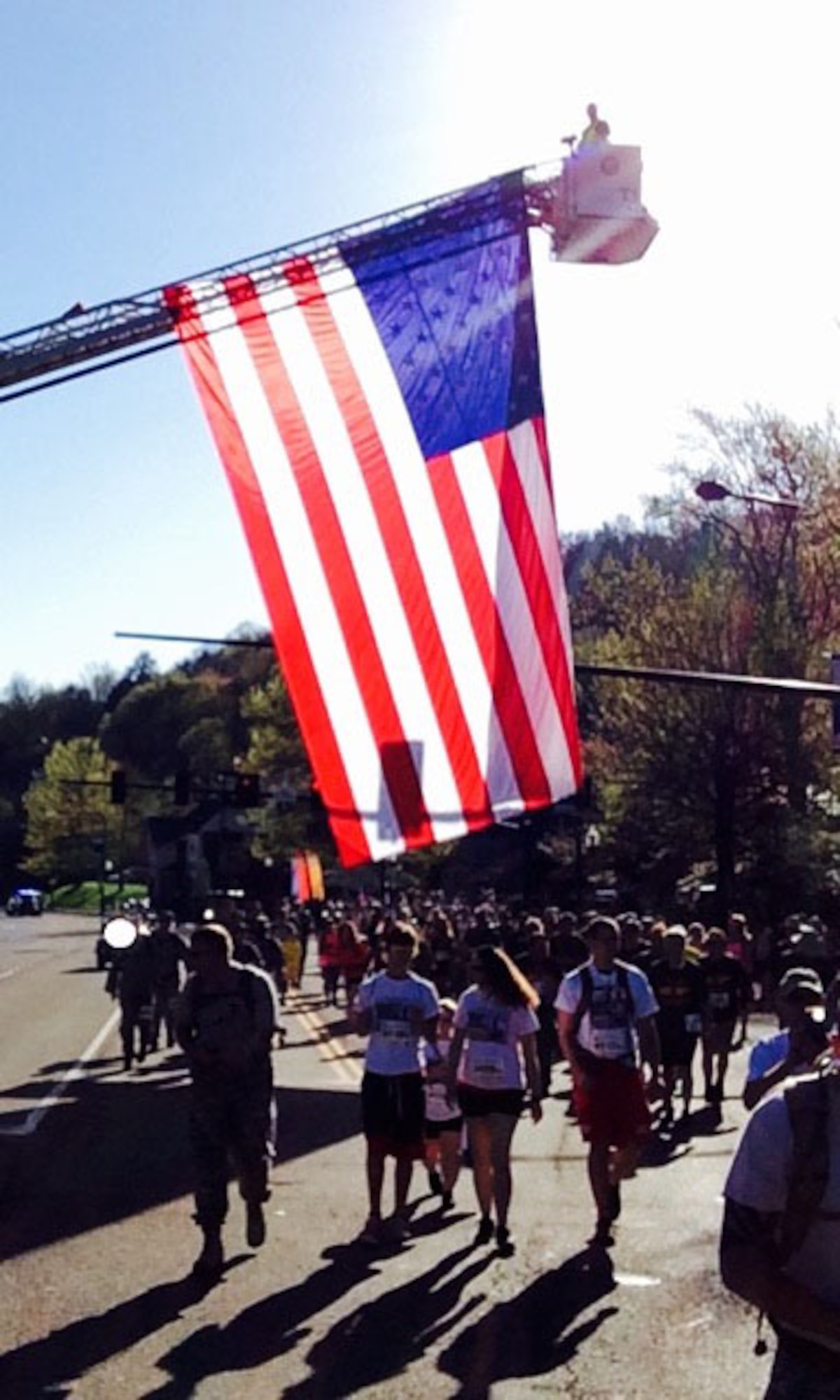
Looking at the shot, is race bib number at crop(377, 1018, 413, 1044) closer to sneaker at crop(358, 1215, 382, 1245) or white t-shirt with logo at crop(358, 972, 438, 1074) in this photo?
white t-shirt with logo at crop(358, 972, 438, 1074)

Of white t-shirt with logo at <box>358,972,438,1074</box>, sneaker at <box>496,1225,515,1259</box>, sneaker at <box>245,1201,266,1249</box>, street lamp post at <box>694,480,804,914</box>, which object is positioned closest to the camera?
sneaker at <box>245,1201,266,1249</box>

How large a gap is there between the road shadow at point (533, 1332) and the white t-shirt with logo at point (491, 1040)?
113 centimetres

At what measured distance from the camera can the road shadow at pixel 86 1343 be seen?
7.64 m

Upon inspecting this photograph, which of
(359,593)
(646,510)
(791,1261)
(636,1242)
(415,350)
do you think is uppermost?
(646,510)

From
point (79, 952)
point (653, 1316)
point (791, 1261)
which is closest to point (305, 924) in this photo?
point (79, 952)

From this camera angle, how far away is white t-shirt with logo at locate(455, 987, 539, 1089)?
10914 millimetres

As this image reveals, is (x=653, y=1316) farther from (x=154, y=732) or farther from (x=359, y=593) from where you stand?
(x=154, y=732)

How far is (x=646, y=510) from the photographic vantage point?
51.8 m

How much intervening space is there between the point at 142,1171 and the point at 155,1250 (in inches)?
112

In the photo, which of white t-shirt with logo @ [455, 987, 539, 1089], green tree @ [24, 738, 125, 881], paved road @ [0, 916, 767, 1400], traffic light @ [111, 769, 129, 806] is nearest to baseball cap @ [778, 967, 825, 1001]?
paved road @ [0, 916, 767, 1400]

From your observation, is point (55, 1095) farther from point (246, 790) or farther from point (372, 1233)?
point (246, 790)

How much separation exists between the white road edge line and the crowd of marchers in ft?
6.75

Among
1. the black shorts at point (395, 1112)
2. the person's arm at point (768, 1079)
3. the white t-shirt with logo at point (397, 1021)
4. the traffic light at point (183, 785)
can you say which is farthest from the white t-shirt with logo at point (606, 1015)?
the traffic light at point (183, 785)

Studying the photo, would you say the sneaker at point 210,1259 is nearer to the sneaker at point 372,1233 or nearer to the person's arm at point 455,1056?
the sneaker at point 372,1233
